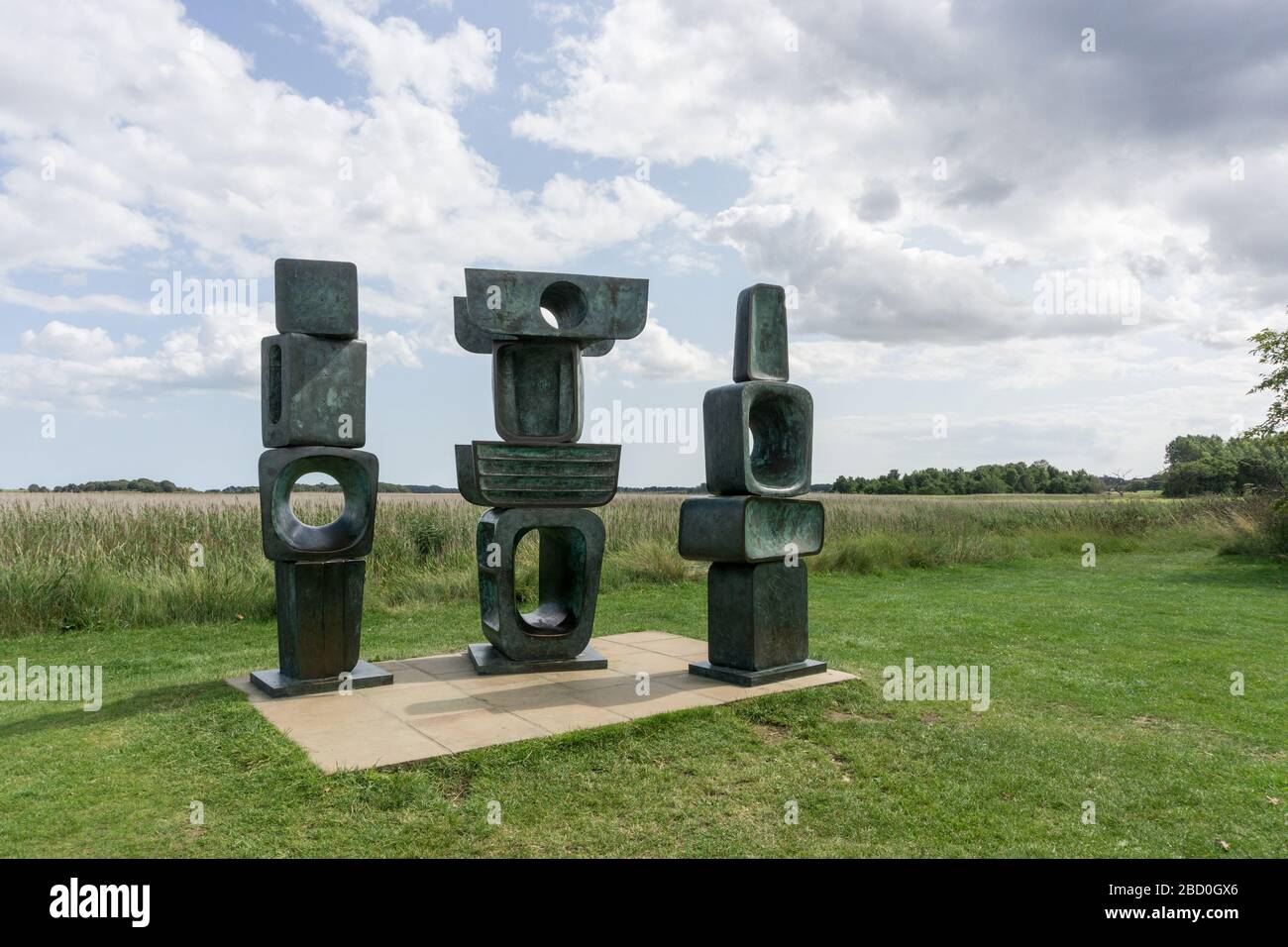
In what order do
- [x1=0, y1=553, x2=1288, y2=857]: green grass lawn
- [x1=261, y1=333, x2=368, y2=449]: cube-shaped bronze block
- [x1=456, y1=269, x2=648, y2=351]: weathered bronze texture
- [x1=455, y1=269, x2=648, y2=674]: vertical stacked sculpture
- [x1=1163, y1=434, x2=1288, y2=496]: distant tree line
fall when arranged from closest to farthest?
[x1=0, y1=553, x2=1288, y2=857]: green grass lawn
[x1=261, y1=333, x2=368, y2=449]: cube-shaped bronze block
[x1=456, y1=269, x2=648, y2=351]: weathered bronze texture
[x1=455, y1=269, x2=648, y2=674]: vertical stacked sculpture
[x1=1163, y1=434, x2=1288, y2=496]: distant tree line

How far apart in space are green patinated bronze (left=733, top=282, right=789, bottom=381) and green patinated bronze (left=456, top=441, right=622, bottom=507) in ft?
3.85

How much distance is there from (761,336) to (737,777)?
9.48 feet

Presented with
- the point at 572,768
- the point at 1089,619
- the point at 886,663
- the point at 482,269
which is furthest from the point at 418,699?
the point at 1089,619

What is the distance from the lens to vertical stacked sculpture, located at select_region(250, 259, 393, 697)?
562cm

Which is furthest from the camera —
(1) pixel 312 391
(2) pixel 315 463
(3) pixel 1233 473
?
(3) pixel 1233 473

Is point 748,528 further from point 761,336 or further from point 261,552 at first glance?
point 261,552

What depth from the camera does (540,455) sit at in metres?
6.32

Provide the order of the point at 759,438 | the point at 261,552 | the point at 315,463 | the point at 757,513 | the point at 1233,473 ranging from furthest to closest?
the point at 1233,473 → the point at 261,552 → the point at 759,438 → the point at 757,513 → the point at 315,463

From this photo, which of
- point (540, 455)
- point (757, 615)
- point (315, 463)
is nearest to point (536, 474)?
point (540, 455)

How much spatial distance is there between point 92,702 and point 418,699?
2.00 metres

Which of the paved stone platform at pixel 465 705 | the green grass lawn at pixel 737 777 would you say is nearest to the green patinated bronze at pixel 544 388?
the paved stone platform at pixel 465 705

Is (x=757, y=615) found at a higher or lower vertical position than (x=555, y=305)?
lower

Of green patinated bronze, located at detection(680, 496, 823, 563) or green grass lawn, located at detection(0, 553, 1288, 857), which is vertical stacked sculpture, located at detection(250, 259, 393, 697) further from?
green patinated bronze, located at detection(680, 496, 823, 563)

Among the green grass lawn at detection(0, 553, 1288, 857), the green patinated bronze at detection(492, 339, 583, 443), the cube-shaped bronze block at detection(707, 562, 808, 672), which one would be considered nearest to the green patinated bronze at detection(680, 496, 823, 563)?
the cube-shaped bronze block at detection(707, 562, 808, 672)
